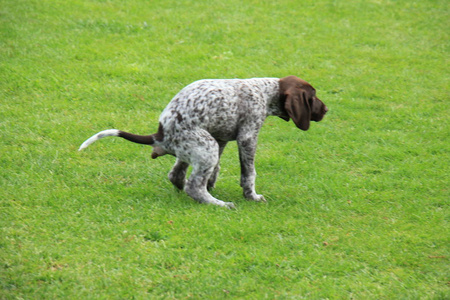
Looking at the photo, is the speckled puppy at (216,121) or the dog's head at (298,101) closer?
the speckled puppy at (216,121)

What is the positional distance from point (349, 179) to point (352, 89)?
134 inches

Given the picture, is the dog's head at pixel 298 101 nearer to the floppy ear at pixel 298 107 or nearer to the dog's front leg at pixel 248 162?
the floppy ear at pixel 298 107

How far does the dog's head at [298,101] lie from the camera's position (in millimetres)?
6465

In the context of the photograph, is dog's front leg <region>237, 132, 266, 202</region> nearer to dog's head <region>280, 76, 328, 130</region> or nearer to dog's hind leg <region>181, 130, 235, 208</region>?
dog's hind leg <region>181, 130, 235, 208</region>

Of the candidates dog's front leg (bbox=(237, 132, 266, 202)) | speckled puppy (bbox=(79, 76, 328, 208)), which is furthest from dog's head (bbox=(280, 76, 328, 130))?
dog's front leg (bbox=(237, 132, 266, 202))

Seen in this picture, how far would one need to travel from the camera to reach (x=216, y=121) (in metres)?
6.16

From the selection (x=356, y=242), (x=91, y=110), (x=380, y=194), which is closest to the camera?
(x=356, y=242)

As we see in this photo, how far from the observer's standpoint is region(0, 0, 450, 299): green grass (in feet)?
16.7

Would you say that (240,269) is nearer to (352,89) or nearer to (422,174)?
(422,174)

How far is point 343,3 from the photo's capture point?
1420cm

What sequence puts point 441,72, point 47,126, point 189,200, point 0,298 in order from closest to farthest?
point 0,298, point 189,200, point 47,126, point 441,72

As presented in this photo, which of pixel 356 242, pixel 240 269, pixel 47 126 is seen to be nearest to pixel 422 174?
pixel 356 242

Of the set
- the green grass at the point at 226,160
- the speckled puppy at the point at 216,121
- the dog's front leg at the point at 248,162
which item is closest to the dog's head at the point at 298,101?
the speckled puppy at the point at 216,121

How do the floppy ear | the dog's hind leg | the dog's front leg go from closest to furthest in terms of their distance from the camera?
the dog's hind leg
the dog's front leg
the floppy ear
